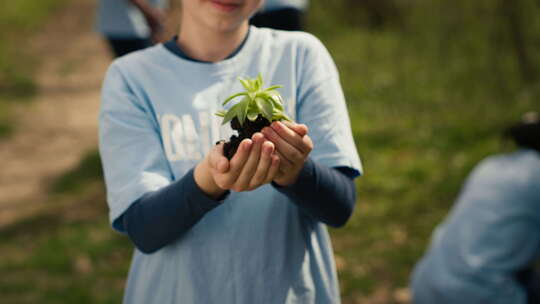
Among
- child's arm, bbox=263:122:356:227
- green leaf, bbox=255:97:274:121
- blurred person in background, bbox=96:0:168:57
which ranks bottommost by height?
blurred person in background, bbox=96:0:168:57

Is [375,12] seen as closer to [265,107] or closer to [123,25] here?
[123,25]

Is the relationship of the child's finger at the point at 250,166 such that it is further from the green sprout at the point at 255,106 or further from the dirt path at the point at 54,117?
the dirt path at the point at 54,117

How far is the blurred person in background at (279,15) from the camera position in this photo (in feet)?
8.58

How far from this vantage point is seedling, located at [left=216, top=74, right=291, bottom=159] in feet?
3.83

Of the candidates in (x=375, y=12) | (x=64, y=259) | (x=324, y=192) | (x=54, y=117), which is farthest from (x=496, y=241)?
(x=54, y=117)

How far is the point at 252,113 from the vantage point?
3.84ft

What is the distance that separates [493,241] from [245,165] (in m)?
2.35

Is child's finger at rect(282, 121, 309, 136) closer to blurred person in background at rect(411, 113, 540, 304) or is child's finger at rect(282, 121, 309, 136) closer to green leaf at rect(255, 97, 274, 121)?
green leaf at rect(255, 97, 274, 121)

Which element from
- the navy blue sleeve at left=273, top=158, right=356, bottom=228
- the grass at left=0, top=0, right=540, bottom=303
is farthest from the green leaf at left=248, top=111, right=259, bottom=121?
the grass at left=0, top=0, right=540, bottom=303

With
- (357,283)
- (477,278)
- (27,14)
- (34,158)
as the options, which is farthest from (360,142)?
→ (27,14)

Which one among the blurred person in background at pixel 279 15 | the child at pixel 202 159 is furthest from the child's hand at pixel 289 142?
the blurred person in background at pixel 279 15

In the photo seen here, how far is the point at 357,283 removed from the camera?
3.79 metres

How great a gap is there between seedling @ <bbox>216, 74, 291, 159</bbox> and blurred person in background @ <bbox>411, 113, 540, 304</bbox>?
2279 mm

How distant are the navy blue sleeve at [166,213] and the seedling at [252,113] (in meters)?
0.16
